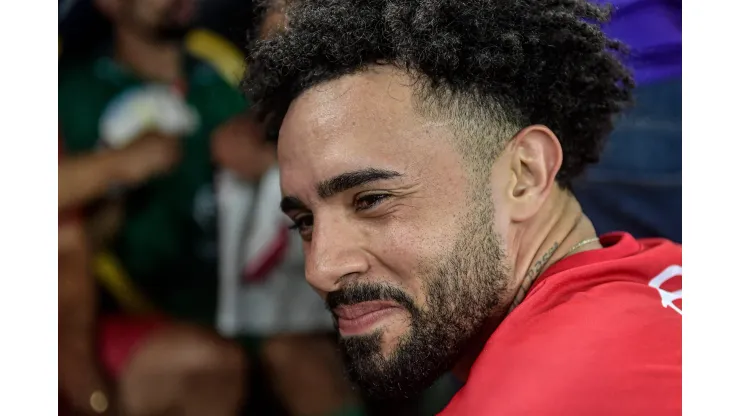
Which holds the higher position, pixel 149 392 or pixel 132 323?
pixel 132 323

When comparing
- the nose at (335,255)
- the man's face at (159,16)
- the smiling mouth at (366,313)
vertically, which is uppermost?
the man's face at (159,16)

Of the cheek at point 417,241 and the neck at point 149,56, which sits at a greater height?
the neck at point 149,56

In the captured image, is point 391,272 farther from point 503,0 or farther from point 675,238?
point 675,238

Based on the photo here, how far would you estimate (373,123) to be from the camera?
0.85 m

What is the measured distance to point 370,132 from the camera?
85cm

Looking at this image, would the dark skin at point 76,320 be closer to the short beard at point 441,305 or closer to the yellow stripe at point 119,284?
the yellow stripe at point 119,284

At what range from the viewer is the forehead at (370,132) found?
84 centimetres

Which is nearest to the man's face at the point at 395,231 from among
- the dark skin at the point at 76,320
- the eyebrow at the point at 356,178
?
the eyebrow at the point at 356,178

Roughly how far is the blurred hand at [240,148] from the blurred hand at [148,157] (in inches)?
3.2

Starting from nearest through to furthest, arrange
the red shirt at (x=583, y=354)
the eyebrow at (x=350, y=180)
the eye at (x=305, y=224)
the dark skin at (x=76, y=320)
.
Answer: the red shirt at (x=583, y=354), the eyebrow at (x=350, y=180), the eye at (x=305, y=224), the dark skin at (x=76, y=320)

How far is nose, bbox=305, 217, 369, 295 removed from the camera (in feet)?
2.82

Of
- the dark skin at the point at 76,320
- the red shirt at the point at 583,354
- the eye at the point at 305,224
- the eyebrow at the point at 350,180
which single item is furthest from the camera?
the dark skin at the point at 76,320
